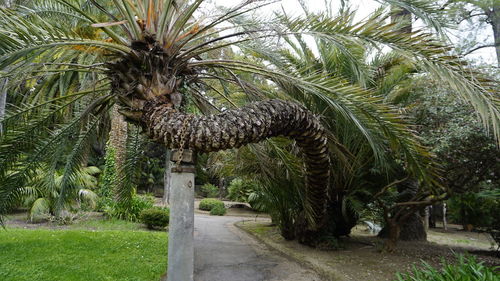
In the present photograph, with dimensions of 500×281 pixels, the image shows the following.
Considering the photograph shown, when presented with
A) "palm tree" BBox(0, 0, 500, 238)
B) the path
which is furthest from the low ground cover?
"palm tree" BBox(0, 0, 500, 238)

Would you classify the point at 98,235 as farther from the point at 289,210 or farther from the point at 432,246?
the point at 432,246

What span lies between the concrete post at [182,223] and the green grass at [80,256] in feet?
5.73

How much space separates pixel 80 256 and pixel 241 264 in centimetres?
297

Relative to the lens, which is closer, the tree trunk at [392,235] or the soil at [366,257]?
the soil at [366,257]

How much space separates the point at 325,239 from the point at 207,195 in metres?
21.0

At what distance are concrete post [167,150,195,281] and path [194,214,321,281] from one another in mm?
2010

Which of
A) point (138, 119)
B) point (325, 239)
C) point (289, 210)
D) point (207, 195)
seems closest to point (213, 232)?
point (289, 210)

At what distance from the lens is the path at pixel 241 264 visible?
581 cm

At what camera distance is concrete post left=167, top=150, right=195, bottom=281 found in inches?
151

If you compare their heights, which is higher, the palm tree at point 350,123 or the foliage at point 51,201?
the palm tree at point 350,123

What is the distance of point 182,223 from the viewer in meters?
3.88

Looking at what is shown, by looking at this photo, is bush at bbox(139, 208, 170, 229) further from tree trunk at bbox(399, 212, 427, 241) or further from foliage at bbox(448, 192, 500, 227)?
foliage at bbox(448, 192, 500, 227)

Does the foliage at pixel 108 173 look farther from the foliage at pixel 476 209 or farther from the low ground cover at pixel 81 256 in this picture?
the foliage at pixel 476 209

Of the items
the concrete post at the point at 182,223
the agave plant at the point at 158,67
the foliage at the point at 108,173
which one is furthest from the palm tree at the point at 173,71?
the foliage at the point at 108,173
